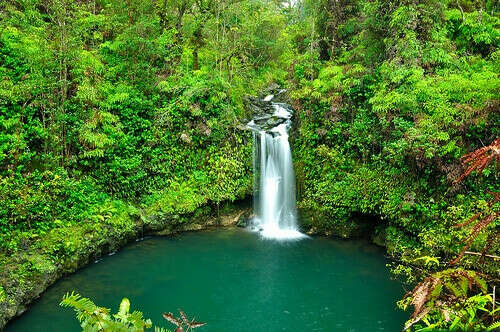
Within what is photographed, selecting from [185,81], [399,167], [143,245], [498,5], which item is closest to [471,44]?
[498,5]

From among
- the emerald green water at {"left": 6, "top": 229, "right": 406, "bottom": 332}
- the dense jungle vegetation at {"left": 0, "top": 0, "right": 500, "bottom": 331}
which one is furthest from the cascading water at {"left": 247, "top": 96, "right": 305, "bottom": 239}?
the emerald green water at {"left": 6, "top": 229, "right": 406, "bottom": 332}

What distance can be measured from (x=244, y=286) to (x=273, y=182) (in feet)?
16.9

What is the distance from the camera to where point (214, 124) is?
43.1ft

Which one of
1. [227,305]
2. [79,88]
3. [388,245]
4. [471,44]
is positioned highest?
[471,44]

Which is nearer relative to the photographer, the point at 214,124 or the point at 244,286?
the point at 244,286

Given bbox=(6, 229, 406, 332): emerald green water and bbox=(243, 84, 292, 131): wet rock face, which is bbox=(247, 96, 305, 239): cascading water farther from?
bbox=(6, 229, 406, 332): emerald green water

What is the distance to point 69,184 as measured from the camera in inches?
392

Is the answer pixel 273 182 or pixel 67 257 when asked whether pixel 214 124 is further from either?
pixel 67 257

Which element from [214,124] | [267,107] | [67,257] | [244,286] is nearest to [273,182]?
[214,124]

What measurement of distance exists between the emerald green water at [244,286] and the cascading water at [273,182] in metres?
1.51

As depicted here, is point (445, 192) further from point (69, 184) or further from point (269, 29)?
point (269, 29)

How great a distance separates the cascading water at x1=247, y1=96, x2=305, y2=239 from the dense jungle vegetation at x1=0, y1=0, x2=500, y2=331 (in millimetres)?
508

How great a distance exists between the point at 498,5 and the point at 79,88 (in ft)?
48.3

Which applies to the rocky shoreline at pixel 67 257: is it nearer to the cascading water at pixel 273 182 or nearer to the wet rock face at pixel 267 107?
the cascading water at pixel 273 182
